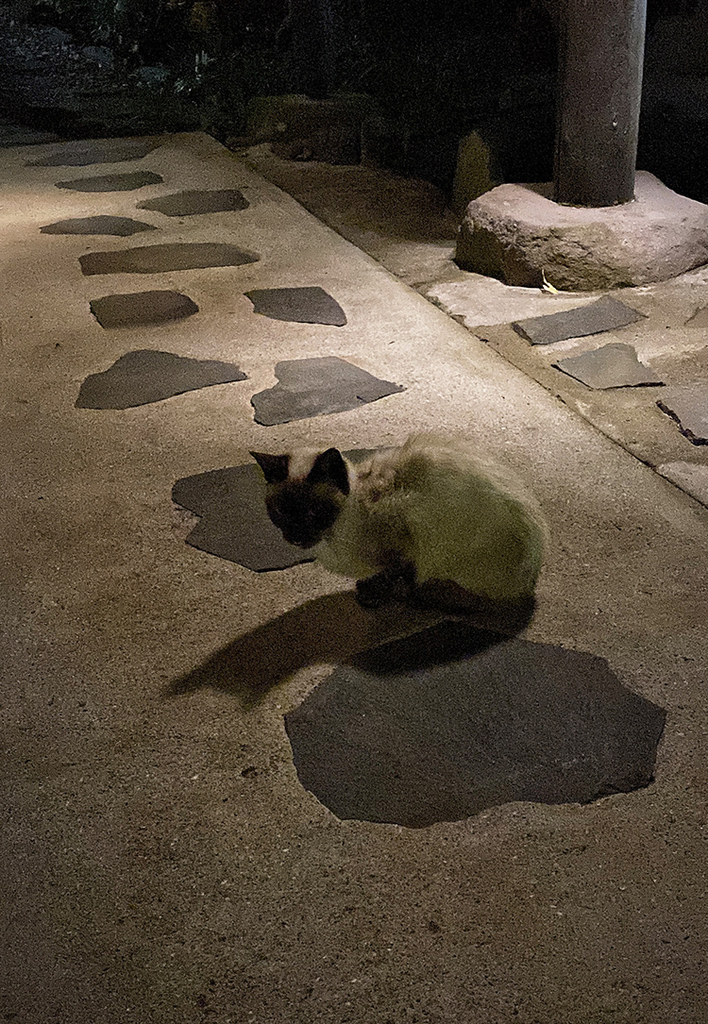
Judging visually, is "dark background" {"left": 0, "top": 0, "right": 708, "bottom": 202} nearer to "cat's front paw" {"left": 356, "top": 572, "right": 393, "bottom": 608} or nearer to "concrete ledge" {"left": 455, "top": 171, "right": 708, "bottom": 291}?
"concrete ledge" {"left": 455, "top": 171, "right": 708, "bottom": 291}

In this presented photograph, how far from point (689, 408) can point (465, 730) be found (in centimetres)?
250

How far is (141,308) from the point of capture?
5.90m

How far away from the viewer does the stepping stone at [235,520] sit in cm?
347

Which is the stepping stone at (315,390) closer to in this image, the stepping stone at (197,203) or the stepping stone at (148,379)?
the stepping stone at (148,379)

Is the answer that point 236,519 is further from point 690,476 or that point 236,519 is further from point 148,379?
point 690,476

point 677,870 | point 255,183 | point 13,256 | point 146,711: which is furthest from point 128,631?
point 255,183

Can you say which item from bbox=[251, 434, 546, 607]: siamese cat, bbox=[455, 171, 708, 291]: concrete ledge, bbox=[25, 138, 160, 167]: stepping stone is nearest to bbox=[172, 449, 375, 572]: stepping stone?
bbox=[251, 434, 546, 607]: siamese cat

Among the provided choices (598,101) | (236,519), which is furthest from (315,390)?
(598,101)

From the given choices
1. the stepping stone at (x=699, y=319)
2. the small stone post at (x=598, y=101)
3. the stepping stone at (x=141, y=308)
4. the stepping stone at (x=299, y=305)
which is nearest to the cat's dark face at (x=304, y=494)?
the stepping stone at (x=299, y=305)

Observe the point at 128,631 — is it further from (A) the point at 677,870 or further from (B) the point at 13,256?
(B) the point at 13,256

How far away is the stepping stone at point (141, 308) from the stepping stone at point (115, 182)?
310 centimetres

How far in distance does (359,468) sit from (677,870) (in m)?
1.51

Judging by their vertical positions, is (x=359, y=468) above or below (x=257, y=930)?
above

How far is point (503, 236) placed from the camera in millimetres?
6215
